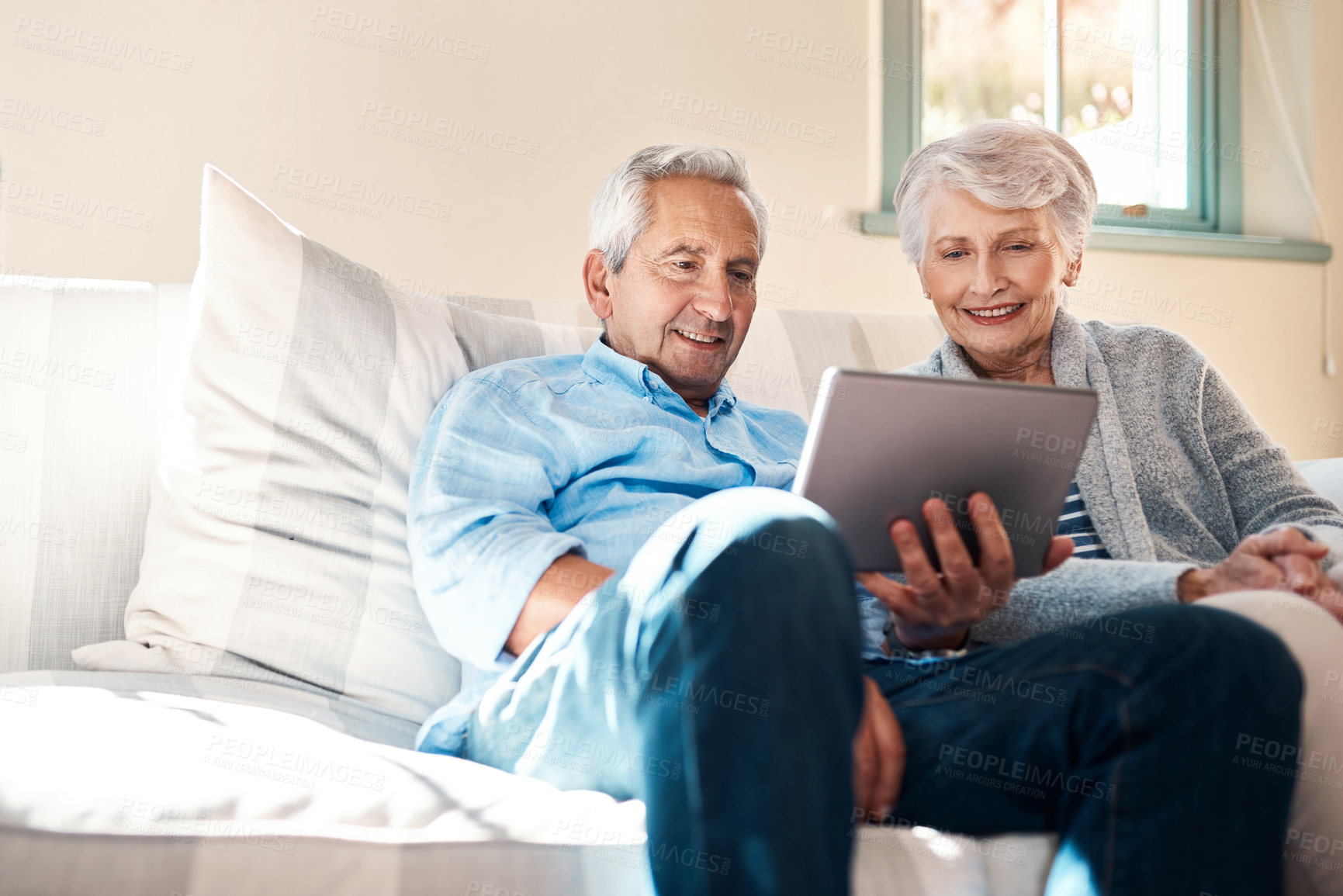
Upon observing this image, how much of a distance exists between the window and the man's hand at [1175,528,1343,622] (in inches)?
70.4

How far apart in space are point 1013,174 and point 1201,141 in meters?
2.11

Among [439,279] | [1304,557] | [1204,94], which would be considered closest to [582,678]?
[1304,557]

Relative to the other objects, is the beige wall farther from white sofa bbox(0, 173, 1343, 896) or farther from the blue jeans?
the blue jeans

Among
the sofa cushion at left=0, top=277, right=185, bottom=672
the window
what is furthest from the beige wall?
the sofa cushion at left=0, top=277, right=185, bottom=672

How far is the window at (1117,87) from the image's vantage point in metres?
2.60

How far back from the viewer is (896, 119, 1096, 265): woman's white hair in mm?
1266

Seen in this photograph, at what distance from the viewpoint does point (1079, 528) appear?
3.96 feet

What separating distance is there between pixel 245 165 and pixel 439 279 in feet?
1.36

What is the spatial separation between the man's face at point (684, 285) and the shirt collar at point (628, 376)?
42 mm
